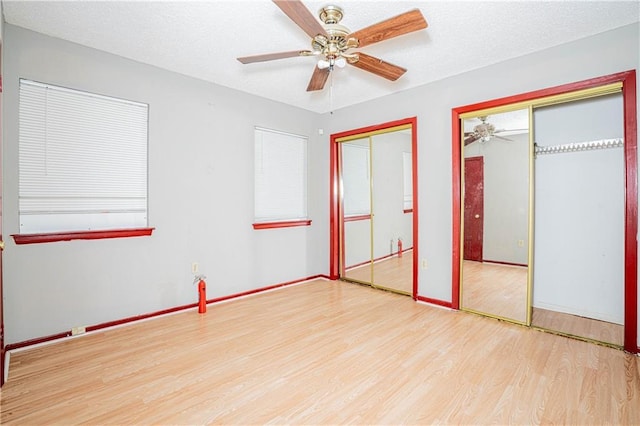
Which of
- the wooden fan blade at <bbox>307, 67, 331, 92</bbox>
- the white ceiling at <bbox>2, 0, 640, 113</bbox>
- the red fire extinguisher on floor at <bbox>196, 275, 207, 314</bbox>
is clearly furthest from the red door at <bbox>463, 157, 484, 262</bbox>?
the red fire extinguisher on floor at <bbox>196, 275, 207, 314</bbox>

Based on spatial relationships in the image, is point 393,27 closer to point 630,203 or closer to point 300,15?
point 300,15

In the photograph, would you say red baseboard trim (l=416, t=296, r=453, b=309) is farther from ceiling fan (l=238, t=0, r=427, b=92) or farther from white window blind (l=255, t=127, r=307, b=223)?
ceiling fan (l=238, t=0, r=427, b=92)

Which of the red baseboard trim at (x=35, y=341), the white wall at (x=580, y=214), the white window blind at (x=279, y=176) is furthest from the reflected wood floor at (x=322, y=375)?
the white window blind at (x=279, y=176)

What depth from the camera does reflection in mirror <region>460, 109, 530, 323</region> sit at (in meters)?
3.05

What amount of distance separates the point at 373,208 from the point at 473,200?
143cm

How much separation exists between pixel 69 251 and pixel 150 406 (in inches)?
66.1

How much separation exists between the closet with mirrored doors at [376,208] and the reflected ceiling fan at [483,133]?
0.91m

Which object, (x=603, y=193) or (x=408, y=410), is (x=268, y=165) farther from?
(x=603, y=193)

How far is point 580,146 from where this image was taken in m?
3.03

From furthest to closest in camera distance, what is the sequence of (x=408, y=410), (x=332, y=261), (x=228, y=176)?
(x=332, y=261), (x=228, y=176), (x=408, y=410)

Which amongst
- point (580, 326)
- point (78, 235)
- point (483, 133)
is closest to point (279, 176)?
point (78, 235)

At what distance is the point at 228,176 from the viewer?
12.3 ft

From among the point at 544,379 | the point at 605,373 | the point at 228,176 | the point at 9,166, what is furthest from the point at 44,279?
the point at 605,373

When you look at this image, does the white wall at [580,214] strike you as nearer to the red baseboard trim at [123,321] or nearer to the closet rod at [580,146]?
the closet rod at [580,146]
